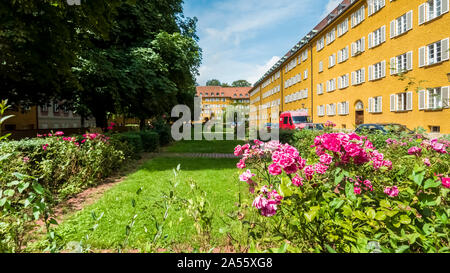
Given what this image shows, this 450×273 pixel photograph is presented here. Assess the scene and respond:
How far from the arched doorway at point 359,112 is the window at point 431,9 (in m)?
8.71

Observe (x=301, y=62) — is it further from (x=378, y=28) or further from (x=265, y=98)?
(x=265, y=98)

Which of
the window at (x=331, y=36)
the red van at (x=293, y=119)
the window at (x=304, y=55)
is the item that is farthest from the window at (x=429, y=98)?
the window at (x=304, y=55)

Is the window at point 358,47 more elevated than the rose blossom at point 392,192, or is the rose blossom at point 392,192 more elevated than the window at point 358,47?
the window at point 358,47

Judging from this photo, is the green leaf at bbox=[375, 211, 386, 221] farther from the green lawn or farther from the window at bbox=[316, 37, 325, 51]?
the window at bbox=[316, 37, 325, 51]

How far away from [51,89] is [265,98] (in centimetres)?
5659

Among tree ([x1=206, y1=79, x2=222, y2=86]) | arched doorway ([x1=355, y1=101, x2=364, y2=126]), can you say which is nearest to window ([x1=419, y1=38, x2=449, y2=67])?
arched doorway ([x1=355, y1=101, x2=364, y2=126])

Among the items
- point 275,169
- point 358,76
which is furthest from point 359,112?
point 275,169

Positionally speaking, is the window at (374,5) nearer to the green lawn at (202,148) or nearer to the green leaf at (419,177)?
the green lawn at (202,148)

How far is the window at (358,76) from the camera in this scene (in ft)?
76.5

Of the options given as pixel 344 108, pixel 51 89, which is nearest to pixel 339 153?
pixel 51 89

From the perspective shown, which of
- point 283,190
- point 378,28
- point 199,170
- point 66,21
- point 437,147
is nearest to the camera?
point 283,190

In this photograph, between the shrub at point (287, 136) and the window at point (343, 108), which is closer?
the shrub at point (287, 136)

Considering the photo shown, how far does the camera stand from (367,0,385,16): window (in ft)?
67.3
